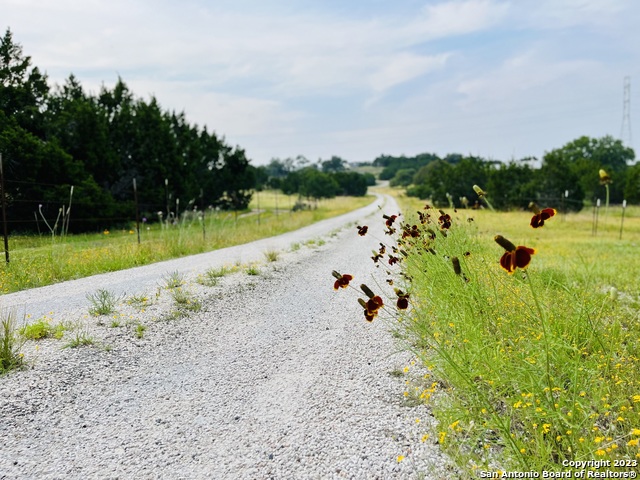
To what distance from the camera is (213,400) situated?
3434 mm

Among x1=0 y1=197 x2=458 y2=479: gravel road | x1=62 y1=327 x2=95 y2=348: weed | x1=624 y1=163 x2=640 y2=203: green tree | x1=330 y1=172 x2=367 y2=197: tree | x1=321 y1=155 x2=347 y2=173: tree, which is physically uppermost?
x1=321 y1=155 x2=347 y2=173: tree

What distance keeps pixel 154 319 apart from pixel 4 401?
2.08 metres

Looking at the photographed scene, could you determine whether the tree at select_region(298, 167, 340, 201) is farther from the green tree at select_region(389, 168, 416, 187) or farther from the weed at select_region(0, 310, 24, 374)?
the green tree at select_region(389, 168, 416, 187)

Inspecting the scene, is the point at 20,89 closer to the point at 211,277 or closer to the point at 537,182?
the point at 211,277

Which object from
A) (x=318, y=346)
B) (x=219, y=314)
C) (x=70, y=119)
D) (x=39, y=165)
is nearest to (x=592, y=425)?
(x=318, y=346)

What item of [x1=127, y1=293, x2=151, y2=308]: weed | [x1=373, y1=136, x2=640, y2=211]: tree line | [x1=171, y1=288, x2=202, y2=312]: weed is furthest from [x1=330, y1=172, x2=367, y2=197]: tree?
[x1=127, y1=293, x2=151, y2=308]: weed

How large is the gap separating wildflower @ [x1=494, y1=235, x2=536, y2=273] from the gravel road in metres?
1.31

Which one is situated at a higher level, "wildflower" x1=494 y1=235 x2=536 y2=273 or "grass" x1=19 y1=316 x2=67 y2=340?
"wildflower" x1=494 y1=235 x2=536 y2=273

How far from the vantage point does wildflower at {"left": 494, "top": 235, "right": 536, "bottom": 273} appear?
1738 mm

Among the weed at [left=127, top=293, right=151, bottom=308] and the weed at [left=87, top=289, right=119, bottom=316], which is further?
the weed at [left=127, top=293, right=151, bottom=308]

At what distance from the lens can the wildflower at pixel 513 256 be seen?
5.70ft

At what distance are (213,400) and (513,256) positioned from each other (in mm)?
2638

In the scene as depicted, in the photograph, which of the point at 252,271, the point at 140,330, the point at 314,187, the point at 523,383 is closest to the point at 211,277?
the point at 252,271

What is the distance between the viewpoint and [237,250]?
12.2m
